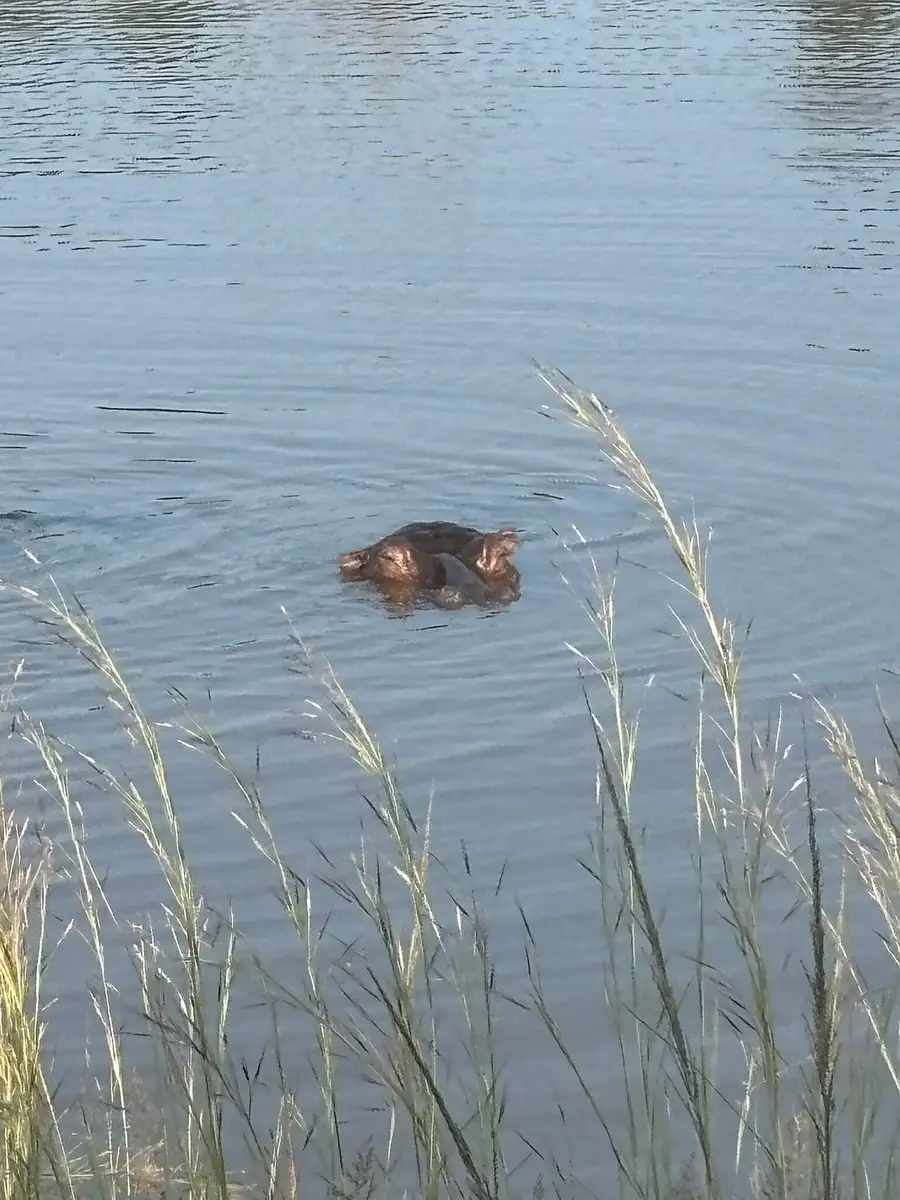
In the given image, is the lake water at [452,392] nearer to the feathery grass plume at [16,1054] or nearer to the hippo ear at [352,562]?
the hippo ear at [352,562]

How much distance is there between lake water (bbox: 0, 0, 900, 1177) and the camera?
303 inches

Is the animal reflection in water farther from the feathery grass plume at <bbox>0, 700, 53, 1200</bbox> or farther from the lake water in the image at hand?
the feathery grass plume at <bbox>0, 700, 53, 1200</bbox>

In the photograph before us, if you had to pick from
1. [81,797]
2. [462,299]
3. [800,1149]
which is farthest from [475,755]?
[462,299]

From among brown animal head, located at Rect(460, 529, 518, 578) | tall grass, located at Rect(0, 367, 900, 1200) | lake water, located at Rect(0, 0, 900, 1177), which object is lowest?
lake water, located at Rect(0, 0, 900, 1177)

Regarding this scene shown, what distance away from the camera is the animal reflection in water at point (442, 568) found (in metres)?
9.41

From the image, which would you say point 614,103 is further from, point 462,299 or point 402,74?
point 462,299

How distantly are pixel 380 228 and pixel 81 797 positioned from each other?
1148cm

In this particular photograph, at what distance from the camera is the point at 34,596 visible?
3.59 meters

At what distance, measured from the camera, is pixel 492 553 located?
9414mm

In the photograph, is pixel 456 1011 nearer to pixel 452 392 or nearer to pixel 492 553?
pixel 492 553

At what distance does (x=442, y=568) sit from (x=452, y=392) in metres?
3.61

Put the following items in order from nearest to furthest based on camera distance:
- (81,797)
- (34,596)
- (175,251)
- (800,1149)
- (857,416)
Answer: (34,596) < (800,1149) < (81,797) < (857,416) < (175,251)

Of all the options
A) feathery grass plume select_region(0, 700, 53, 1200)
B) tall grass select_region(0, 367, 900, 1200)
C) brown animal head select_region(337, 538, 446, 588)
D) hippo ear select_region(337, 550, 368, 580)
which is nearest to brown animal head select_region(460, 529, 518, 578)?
brown animal head select_region(337, 538, 446, 588)

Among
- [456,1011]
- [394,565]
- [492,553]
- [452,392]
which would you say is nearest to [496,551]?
[492,553]
